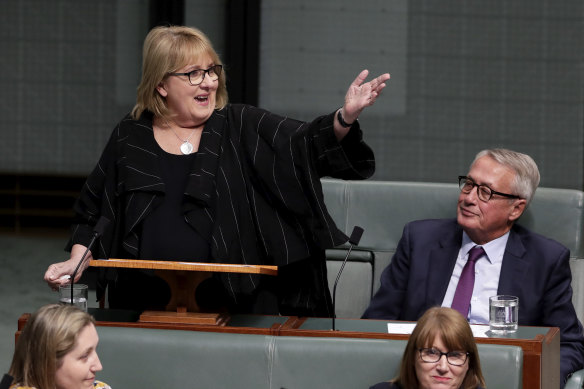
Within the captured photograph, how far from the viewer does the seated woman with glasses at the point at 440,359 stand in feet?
9.23

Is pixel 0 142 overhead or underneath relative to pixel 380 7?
underneath

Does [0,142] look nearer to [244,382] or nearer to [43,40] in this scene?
[43,40]

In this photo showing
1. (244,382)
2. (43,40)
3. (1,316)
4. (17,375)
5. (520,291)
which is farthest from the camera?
(43,40)

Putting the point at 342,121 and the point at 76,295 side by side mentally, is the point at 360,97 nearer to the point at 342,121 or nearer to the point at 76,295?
the point at 342,121

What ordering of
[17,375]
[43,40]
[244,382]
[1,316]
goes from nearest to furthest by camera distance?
[17,375]
[244,382]
[1,316]
[43,40]

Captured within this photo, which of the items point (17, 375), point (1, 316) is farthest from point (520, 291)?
point (1, 316)

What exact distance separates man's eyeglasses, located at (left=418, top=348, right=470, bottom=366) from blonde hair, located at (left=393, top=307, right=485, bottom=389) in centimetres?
1

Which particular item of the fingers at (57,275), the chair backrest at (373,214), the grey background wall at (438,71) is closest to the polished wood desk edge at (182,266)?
the fingers at (57,275)

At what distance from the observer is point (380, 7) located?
6.34 metres

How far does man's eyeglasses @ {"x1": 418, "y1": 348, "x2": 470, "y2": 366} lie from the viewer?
2.82 m

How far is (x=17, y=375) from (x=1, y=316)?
3.49m

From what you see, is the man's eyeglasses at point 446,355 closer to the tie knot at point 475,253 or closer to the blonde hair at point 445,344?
the blonde hair at point 445,344

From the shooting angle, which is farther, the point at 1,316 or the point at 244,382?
the point at 1,316

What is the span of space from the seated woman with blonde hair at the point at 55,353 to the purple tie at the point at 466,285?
4.48 feet
